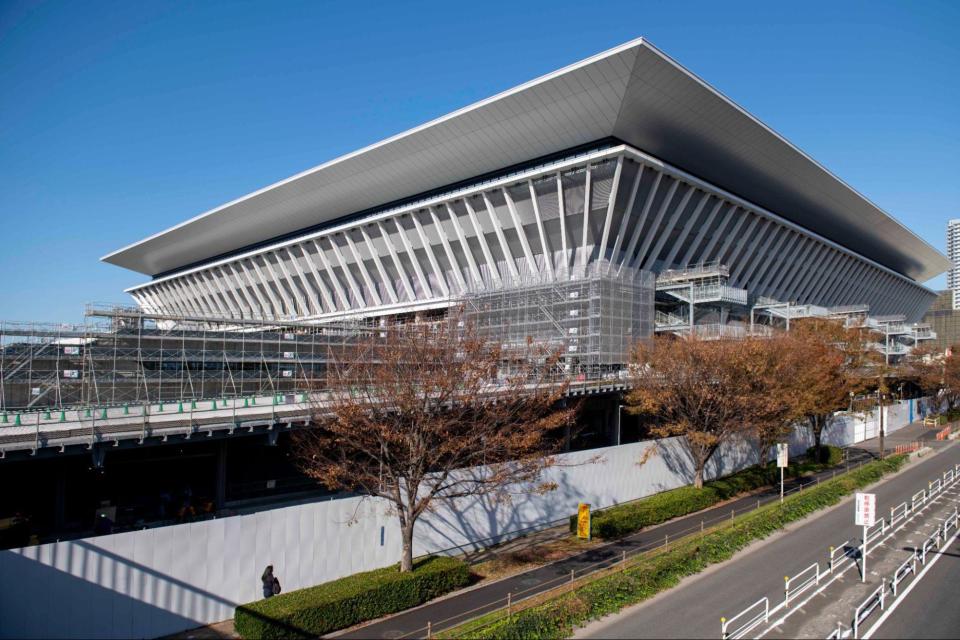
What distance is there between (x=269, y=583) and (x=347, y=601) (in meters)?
2.14

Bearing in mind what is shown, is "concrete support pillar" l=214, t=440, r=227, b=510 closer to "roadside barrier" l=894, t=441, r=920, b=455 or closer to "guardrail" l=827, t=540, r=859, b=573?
"guardrail" l=827, t=540, r=859, b=573

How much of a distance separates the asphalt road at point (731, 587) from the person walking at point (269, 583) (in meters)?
7.54

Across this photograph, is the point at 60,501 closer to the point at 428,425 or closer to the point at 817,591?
the point at 428,425

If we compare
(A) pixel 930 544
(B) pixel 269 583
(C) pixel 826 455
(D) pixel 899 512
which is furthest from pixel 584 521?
(C) pixel 826 455

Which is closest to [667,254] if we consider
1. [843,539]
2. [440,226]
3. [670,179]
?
[670,179]

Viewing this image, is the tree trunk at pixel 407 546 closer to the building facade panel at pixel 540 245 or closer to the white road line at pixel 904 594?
the white road line at pixel 904 594

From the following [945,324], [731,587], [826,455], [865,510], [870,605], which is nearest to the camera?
[870,605]

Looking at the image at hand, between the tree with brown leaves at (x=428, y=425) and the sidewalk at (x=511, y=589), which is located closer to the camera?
the sidewalk at (x=511, y=589)

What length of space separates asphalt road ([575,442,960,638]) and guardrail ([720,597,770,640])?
24 centimetres

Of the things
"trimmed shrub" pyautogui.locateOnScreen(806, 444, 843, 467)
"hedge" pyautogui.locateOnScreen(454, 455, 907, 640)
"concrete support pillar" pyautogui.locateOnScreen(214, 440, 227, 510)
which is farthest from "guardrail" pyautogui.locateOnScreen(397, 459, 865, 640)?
"trimmed shrub" pyautogui.locateOnScreen(806, 444, 843, 467)

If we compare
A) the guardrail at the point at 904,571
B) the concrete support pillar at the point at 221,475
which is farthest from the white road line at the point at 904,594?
the concrete support pillar at the point at 221,475

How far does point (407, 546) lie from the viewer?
17.1 metres

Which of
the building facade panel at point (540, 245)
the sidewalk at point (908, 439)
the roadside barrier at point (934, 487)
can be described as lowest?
the sidewalk at point (908, 439)

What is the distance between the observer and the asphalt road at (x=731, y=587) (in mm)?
13805
